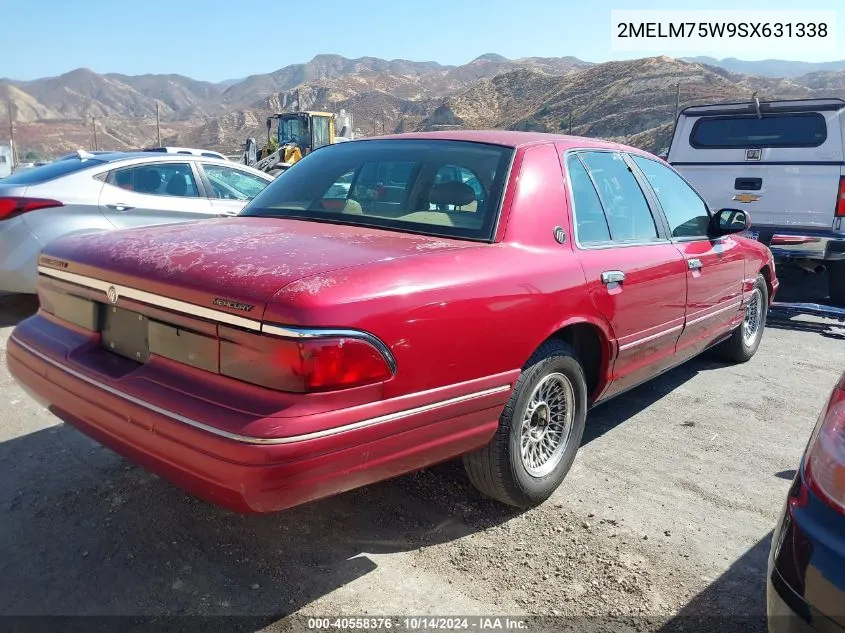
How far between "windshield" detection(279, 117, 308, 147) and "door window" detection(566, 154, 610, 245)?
78.9ft

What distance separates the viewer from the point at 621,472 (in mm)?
3504

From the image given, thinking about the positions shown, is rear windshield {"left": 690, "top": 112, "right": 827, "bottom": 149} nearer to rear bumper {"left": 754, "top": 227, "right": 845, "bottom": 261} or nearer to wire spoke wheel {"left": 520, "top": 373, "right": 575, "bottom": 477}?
rear bumper {"left": 754, "top": 227, "right": 845, "bottom": 261}

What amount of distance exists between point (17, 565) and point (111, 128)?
9495 cm

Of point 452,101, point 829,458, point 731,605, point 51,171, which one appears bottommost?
point 731,605

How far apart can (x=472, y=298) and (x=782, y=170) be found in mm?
5665

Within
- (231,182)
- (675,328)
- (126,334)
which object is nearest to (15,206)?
(231,182)

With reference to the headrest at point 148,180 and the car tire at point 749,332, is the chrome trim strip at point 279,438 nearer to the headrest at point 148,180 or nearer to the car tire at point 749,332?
the car tire at point 749,332

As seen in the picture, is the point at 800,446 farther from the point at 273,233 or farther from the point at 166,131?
the point at 166,131

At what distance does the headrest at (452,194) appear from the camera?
3059 mm

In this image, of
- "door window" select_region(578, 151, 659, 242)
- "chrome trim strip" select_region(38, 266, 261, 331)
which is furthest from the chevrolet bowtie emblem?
"chrome trim strip" select_region(38, 266, 261, 331)

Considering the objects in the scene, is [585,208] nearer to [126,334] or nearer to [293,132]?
[126,334]

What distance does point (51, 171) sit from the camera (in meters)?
5.91

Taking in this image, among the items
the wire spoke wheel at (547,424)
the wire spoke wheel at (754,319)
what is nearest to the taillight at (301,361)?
the wire spoke wheel at (547,424)

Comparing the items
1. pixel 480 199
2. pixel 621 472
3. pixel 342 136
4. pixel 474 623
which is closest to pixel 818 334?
pixel 621 472
